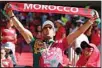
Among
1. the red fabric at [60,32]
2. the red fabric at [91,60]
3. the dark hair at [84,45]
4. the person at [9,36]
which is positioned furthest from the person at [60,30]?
the person at [9,36]

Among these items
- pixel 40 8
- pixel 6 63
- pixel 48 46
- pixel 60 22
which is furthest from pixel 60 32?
pixel 48 46

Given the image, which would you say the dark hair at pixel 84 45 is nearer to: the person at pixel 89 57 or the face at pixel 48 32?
the person at pixel 89 57

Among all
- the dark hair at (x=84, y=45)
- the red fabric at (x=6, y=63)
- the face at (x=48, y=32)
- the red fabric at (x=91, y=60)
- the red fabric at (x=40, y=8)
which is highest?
the red fabric at (x=40, y=8)

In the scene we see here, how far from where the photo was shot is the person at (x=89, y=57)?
4672 mm

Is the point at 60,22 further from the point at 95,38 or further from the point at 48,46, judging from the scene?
the point at 48,46

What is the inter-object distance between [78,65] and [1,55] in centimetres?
117

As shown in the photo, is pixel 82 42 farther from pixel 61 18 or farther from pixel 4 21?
pixel 4 21

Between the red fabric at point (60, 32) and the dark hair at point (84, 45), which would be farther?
the red fabric at point (60, 32)

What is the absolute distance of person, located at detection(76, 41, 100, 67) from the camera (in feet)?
15.3

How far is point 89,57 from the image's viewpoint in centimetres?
464

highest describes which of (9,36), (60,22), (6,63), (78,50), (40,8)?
(40,8)

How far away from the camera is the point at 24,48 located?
19.7 feet

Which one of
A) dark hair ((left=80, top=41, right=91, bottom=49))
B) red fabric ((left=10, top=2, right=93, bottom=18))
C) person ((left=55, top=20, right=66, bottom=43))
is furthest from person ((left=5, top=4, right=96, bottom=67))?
person ((left=55, top=20, right=66, bottom=43))

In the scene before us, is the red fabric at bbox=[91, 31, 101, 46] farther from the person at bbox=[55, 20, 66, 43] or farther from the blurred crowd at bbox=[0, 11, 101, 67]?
the person at bbox=[55, 20, 66, 43]
